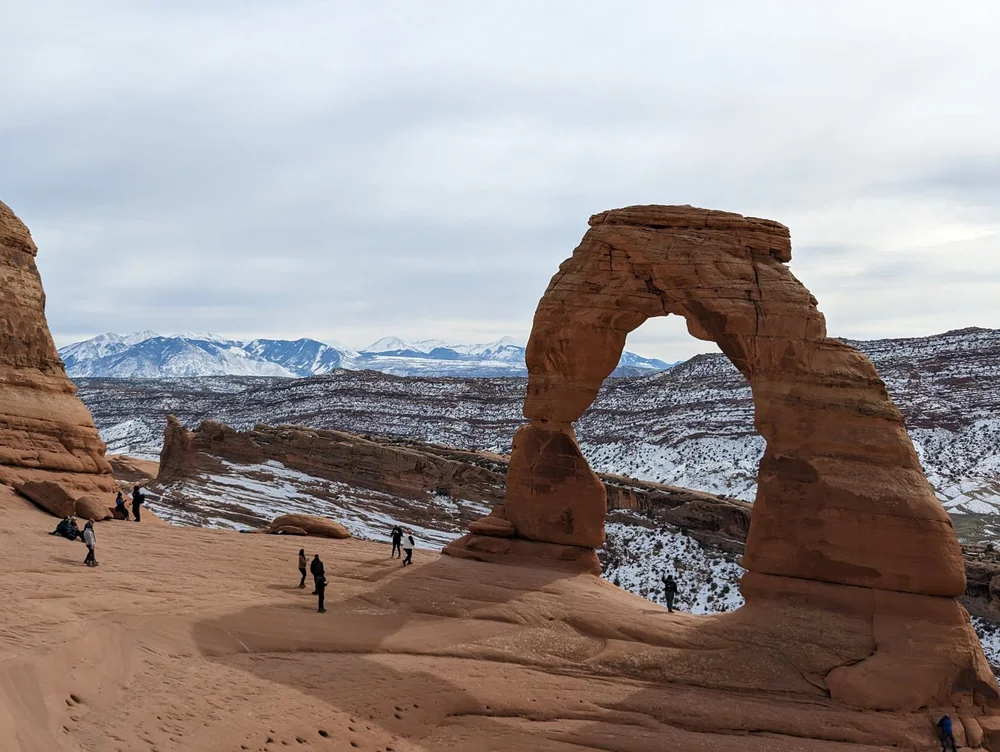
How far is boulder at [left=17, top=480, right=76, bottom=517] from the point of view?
2494 cm

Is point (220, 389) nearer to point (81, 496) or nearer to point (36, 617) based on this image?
point (81, 496)

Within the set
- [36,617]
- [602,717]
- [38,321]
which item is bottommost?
[602,717]

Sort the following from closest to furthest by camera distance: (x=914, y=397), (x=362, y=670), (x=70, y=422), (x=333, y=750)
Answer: (x=333, y=750), (x=362, y=670), (x=70, y=422), (x=914, y=397)

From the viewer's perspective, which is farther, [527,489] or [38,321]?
[38,321]

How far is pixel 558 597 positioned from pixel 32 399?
17.2 m

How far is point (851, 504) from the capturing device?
2028cm

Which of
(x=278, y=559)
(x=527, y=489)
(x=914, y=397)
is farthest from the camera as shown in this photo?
(x=914, y=397)

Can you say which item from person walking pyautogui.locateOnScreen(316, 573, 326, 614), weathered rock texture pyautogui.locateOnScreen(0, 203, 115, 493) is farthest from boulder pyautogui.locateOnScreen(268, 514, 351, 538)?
person walking pyautogui.locateOnScreen(316, 573, 326, 614)

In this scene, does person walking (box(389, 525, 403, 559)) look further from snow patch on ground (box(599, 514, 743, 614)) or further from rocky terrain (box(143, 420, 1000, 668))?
rocky terrain (box(143, 420, 1000, 668))

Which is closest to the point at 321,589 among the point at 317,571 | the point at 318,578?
the point at 318,578

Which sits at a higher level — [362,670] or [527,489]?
[527,489]

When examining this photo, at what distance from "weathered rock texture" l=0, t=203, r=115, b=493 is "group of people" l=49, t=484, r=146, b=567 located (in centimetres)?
128

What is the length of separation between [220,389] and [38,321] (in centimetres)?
12044

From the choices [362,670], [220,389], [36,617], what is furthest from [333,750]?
[220,389]
